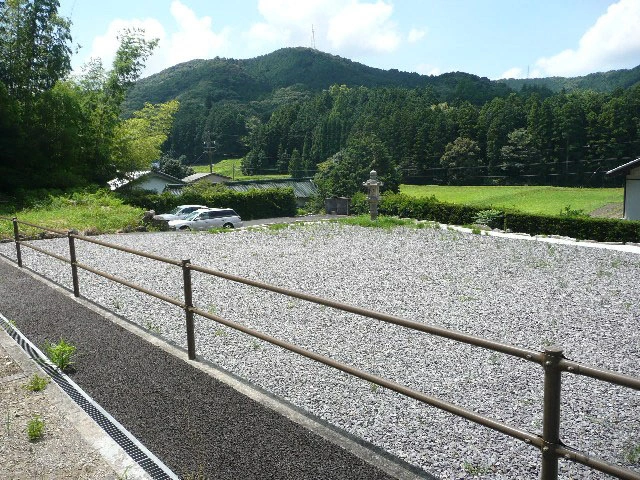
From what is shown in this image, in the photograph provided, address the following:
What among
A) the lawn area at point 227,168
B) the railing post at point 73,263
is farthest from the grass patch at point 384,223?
the lawn area at point 227,168

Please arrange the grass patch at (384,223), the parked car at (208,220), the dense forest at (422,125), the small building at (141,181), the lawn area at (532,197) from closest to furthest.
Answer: the grass patch at (384,223)
the parked car at (208,220)
the small building at (141,181)
the lawn area at (532,197)
the dense forest at (422,125)

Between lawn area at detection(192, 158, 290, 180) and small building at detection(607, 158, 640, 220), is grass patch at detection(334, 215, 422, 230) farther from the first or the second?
lawn area at detection(192, 158, 290, 180)

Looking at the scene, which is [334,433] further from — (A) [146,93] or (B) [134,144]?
(A) [146,93]

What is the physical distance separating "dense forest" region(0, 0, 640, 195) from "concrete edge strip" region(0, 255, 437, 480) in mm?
20574

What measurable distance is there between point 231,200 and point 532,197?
1143 inches

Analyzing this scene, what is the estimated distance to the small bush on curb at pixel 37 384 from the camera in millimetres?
3619

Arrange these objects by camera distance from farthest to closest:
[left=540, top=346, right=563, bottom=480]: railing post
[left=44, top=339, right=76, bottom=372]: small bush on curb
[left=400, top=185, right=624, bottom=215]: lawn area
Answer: [left=400, top=185, right=624, bottom=215]: lawn area
[left=44, top=339, right=76, bottom=372]: small bush on curb
[left=540, top=346, right=563, bottom=480]: railing post

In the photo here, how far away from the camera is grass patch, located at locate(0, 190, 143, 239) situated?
14251mm

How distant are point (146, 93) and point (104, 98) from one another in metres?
89.2

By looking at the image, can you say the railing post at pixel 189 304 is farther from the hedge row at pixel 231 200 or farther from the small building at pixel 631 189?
the small building at pixel 631 189

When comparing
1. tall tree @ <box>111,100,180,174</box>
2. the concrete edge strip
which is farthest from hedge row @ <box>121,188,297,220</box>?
the concrete edge strip

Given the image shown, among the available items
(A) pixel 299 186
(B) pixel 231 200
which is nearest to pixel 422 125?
(A) pixel 299 186

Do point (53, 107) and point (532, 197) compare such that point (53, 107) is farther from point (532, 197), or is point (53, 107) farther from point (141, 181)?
point (532, 197)

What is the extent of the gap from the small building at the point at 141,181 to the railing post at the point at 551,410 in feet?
93.5
